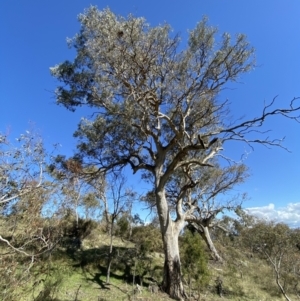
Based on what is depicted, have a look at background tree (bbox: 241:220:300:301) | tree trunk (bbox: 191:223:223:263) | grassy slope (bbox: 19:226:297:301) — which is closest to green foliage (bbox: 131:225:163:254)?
grassy slope (bbox: 19:226:297:301)

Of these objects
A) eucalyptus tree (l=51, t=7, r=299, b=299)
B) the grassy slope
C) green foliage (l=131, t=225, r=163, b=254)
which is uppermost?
eucalyptus tree (l=51, t=7, r=299, b=299)

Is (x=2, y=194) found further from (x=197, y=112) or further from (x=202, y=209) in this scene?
(x=202, y=209)

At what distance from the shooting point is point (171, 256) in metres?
8.73

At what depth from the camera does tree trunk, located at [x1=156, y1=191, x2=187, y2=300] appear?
8.27 metres

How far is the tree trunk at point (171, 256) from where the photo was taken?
8273 mm

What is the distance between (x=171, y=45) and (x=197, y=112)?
2631 millimetres

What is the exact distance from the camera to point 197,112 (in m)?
10.2

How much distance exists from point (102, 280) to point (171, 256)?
2.79m

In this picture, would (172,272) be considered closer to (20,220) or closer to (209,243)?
(20,220)

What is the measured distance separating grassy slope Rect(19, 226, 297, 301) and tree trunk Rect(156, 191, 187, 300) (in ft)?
1.17

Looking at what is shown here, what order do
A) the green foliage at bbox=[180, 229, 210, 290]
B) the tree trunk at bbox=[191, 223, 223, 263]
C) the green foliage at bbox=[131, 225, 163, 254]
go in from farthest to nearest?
the tree trunk at bbox=[191, 223, 223, 263] → the green foliage at bbox=[131, 225, 163, 254] → the green foliage at bbox=[180, 229, 210, 290]

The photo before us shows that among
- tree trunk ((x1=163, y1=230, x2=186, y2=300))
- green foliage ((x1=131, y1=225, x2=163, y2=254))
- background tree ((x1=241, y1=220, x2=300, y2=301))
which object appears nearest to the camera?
tree trunk ((x1=163, y1=230, x2=186, y2=300))

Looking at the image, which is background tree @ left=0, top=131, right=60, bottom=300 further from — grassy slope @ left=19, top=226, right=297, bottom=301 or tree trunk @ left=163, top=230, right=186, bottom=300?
tree trunk @ left=163, top=230, right=186, bottom=300

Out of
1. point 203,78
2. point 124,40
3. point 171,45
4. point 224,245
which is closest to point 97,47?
point 124,40
